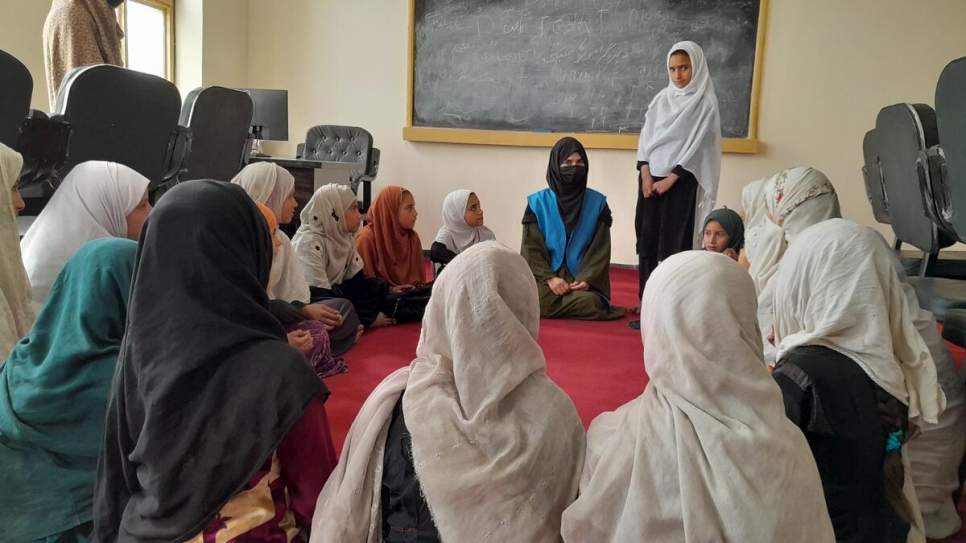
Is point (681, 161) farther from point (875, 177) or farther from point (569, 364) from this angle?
point (569, 364)

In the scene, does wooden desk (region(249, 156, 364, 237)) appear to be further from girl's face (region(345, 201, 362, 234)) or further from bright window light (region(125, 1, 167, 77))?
bright window light (region(125, 1, 167, 77))

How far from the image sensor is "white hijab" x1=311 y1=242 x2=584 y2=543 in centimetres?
103

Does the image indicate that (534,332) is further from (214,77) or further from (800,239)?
(214,77)

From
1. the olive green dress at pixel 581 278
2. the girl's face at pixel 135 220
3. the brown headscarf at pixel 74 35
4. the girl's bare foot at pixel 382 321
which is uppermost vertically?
the brown headscarf at pixel 74 35

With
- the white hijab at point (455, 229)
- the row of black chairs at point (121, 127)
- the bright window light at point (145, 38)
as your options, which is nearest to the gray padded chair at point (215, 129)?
the row of black chairs at point (121, 127)

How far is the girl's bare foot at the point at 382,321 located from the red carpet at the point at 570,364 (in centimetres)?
4

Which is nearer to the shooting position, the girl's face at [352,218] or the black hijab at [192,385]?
the black hijab at [192,385]

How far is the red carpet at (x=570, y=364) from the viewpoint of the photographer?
2465mm

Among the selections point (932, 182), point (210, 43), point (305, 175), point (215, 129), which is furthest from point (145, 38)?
point (932, 182)

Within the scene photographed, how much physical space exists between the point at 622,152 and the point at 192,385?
4886mm

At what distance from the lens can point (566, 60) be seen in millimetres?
5551

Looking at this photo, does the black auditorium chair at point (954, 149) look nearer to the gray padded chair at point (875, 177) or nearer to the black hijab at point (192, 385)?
the gray padded chair at point (875, 177)

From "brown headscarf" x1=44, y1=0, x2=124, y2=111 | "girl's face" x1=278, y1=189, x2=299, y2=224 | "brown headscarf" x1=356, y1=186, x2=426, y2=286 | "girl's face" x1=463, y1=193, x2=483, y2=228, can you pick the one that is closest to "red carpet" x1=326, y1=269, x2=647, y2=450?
"brown headscarf" x1=356, y1=186, x2=426, y2=286

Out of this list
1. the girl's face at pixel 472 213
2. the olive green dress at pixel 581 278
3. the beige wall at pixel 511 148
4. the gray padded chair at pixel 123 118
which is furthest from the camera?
the beige wall at pixel 511 148
